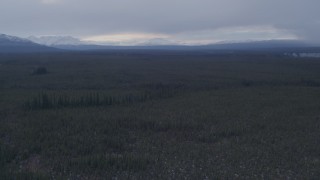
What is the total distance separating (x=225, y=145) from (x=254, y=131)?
10.7 feet

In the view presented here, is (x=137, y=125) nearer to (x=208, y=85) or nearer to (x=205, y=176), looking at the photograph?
(x=205, y=176)

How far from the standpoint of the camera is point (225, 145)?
16.0 m

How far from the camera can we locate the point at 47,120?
21484 millimetres

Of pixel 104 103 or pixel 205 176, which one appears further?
pixel 104 103

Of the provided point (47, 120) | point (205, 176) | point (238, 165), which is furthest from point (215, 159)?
point (47, 120)

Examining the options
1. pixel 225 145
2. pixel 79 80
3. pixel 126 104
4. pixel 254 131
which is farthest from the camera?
pixel 79 80

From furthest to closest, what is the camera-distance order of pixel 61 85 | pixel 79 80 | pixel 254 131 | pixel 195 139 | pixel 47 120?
pixel 79 80, pixel 61 85, pixel 47 120, pixel 254 131, pixel 195 139

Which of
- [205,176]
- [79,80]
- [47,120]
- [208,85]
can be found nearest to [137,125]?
[47,120]

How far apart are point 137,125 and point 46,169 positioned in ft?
24.5

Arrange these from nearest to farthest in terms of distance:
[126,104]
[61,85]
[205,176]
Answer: [205,176] < [126,104] < [61,85]

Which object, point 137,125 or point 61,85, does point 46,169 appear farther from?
point 61,85

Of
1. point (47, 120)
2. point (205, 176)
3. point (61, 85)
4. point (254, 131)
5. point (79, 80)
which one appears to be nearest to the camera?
point (205, 176)

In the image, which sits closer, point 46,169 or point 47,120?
point 46,169

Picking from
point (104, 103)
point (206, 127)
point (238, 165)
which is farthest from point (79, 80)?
point (238, 165)
